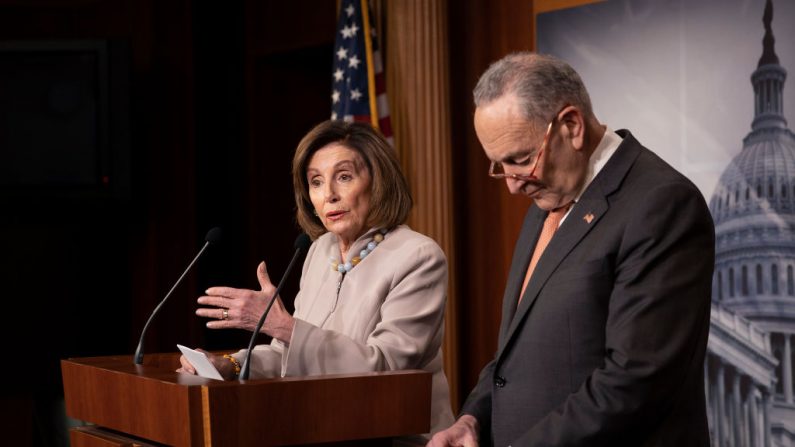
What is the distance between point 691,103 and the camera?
485cm

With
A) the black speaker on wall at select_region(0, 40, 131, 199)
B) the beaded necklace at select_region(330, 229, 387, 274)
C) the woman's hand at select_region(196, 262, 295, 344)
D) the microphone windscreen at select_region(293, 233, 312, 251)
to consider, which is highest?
the black speaker on wall at select_region(0, 40, 131, 199)

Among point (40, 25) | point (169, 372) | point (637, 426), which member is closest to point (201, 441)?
point (169, 372)

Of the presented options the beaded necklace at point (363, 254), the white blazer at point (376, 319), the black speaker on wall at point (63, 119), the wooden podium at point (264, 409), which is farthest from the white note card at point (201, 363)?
the black speaker on wall at point (63, 119)

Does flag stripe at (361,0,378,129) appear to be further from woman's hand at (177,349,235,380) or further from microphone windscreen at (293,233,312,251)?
microphone windscreen at (293,233,312,251)

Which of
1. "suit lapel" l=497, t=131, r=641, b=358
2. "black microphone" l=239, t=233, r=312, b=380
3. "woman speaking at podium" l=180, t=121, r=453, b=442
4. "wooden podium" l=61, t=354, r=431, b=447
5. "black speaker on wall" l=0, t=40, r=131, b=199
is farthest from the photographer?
"black speaker on wall" l=0, t=40, r=131, b=199

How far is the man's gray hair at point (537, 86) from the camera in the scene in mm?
2211

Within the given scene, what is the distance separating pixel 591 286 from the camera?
6.97ft

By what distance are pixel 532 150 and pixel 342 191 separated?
3.39 feet

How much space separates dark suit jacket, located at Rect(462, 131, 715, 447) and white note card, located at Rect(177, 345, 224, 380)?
2.43 feet

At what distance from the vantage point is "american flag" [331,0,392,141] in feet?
18.7

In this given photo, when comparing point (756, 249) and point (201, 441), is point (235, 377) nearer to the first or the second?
point (201, 441)

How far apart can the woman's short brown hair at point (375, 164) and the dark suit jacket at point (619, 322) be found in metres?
0.93

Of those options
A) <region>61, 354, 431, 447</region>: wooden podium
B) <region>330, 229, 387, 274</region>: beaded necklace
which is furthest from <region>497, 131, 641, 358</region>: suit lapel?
<region>330, 229, 387, 274</region>: beaded necklace

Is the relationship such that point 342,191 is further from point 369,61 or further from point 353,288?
point 369,61
